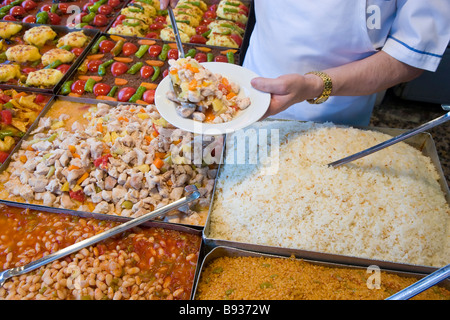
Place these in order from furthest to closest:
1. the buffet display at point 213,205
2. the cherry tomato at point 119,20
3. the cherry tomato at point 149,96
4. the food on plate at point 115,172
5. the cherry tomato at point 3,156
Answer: the cherry tomato at point 119,20 → the cherry tomato at point 149,96 → the cherry tomato at point 3,156 → the food on plate at point 115,172 → the buffet display at point 213,205

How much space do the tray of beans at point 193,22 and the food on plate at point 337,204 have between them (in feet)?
6.91

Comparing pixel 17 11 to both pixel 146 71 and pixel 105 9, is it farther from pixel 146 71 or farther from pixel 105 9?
pixel 146 71

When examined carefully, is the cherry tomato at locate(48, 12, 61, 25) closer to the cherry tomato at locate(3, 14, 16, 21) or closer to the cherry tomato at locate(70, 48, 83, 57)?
the cherry tomato at locate(3, 14, 16, 21)

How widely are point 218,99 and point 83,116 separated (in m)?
1.45

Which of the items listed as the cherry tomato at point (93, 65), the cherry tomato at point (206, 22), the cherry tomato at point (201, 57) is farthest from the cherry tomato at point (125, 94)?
the cherry tomato at point (206, 22)

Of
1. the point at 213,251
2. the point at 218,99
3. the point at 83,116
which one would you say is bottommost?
the point at 83,116

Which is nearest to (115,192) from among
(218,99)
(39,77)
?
(218,99)

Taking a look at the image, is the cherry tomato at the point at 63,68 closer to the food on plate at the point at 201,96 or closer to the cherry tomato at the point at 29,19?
the cherry tomato at the point at 29,19

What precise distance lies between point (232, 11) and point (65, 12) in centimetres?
204

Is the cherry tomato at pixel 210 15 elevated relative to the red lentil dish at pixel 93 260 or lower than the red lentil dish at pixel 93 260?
elevated

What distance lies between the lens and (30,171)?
2.23 metres

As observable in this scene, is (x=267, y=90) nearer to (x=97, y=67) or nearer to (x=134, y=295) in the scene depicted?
(x=134, y=295)

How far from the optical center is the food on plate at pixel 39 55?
3.12m

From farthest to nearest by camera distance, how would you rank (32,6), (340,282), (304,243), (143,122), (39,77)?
(32,6) → (39,77) → (143,122) → (304,243) → (340,282)
